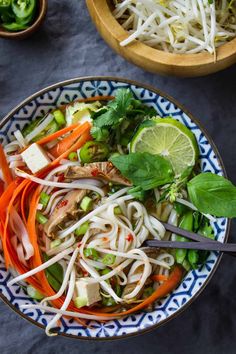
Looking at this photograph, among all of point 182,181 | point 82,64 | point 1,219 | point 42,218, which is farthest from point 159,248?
point 82,64

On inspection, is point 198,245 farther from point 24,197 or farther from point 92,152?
point 24,197

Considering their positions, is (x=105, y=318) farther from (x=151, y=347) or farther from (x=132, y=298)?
(x=151, y=347)

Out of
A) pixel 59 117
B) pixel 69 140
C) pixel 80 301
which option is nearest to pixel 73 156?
pixel 69 140

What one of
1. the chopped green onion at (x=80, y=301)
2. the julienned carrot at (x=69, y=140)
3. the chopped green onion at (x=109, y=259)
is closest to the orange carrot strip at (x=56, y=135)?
the julienned carrot at (x=69, y=140)

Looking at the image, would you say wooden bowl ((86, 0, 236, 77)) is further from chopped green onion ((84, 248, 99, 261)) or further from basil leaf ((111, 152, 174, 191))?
chopped green onion ((84, 248, 99, 261))

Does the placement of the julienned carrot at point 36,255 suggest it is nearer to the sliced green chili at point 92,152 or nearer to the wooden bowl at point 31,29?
the sliced green chili at point 92,152
